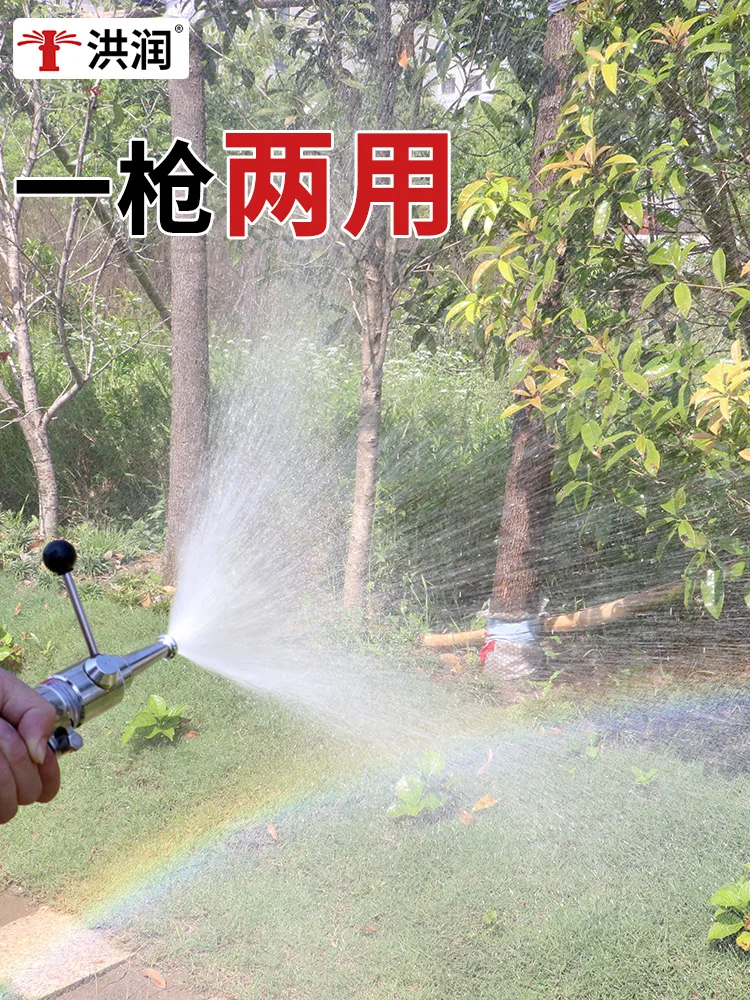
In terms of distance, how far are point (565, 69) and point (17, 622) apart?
3.07 metres

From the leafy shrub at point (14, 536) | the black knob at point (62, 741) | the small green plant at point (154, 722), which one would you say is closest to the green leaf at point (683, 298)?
the black knob at point (62, 741)

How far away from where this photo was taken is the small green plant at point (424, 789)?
3.00 meters

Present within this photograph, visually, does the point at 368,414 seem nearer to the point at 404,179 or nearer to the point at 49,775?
the point at 404,179

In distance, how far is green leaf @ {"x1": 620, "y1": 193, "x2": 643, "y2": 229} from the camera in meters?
2.61

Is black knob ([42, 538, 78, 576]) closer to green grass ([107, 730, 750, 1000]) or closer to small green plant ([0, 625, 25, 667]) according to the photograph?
green grass ([107, 730, 750, 1000])

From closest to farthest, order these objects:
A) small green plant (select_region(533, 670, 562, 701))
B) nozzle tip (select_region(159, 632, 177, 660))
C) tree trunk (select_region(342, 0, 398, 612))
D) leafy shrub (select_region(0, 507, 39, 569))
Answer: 1. nozzle tip (select_region(159, 632, 177, 660))
2. small green plant (select_region(533, 670, 562, 701))
3. tree trunk (select_region(342, 0, 398, 612))
4. leafy shrub (select_region(0, 507, 39, 569))

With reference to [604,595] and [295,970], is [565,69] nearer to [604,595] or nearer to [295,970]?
[604,595]

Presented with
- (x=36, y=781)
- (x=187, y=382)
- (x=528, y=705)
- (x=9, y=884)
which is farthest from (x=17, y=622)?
(x=36, y=781)

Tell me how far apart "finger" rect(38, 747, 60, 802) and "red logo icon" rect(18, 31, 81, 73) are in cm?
416

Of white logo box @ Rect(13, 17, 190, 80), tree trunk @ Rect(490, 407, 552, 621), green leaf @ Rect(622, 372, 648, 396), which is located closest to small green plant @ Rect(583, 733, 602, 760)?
tree trunk @ Rect(490, 407, 552, 621)

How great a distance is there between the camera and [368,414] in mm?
4137

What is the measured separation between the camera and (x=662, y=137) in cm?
299

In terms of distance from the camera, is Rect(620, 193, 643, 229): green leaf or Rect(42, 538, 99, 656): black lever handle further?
Rect(620, 193, 643, 229): green leaf

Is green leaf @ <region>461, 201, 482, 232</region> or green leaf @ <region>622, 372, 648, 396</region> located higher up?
green leaf @ <region>461, 201, 482, 232</region>
